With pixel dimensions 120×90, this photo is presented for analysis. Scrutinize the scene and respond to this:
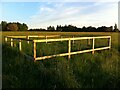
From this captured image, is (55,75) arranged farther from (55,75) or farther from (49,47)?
(49,47)

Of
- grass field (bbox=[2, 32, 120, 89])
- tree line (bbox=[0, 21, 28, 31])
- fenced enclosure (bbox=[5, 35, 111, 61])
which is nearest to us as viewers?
grass field (bbox=[2, 32, 120, 89])

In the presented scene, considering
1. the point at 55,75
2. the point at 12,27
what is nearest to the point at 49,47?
the point at 55,75

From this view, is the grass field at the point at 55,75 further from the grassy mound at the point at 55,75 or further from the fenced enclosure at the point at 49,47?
the fenced enclosure at the point at 49,47

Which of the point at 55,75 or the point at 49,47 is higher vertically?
the point at 49,47

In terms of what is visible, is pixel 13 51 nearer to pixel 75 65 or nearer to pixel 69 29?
pixel 75 65

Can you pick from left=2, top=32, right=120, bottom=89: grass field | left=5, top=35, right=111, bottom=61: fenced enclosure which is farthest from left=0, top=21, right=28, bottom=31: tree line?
left=2, top=32, right=120, bottom=89: grass field

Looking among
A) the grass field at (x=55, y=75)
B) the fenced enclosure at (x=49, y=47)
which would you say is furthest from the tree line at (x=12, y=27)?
the grass field at (x=55, y=75)

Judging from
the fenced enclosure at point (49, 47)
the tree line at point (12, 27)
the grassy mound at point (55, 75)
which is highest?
the tree line at point (12, 27)

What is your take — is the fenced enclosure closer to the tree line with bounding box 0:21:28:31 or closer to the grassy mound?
the grassy mound

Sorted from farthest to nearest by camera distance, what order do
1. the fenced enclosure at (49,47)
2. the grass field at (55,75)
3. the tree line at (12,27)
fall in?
the tree line at (12,27)
the fenced enclosure at (49,47)
the grass field at (55,75)

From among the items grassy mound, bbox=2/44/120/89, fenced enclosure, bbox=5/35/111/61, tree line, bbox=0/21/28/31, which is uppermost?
tree line, bbox=0/21/28/31

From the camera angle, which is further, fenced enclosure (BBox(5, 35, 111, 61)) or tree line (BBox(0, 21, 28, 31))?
tree line (BBox(0, 21, 28, 31))

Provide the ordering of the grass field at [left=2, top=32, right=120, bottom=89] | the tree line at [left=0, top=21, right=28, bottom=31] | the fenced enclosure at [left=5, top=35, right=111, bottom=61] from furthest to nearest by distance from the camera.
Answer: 1. the tree line at [left=0, top=21, right=28, bottom=31]
2. the fenced enclosure at [left=5, top=35, right=111, bottom=61]
3. the grass field at [left=2, top=32, right=120, bottom=89]

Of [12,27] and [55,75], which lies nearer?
[55,75]
